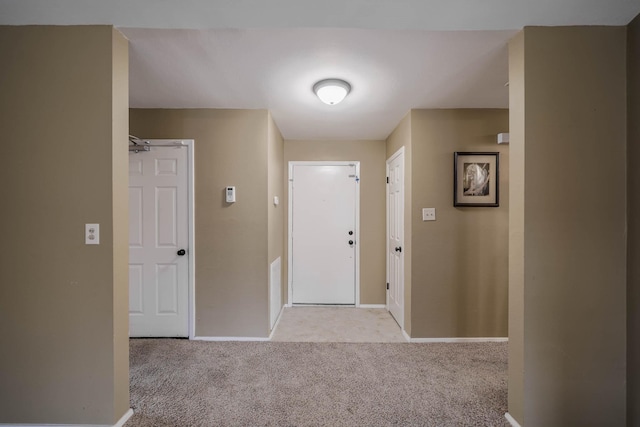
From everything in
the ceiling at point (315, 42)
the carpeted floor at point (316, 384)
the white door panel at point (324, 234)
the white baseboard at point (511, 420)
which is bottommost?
the carpeted floor at point (316, 384)

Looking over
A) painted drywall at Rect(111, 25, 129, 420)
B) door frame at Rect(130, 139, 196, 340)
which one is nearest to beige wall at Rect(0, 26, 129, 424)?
painted drywall at Rect(111, 25, 129, 420)

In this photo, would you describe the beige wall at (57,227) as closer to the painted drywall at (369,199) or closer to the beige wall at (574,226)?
the beige wall at (574,226)

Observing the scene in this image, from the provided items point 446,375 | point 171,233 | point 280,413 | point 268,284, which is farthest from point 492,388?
point 171,233

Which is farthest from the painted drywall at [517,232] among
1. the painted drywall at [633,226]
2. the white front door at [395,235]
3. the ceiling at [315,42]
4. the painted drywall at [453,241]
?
the white front door at [395,235]

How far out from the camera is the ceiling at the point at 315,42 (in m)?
1.48

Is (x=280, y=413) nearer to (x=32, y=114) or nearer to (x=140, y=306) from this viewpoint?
(x=140, y=306)

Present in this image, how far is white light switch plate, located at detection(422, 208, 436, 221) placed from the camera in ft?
9.14

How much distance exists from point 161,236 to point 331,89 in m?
2.09

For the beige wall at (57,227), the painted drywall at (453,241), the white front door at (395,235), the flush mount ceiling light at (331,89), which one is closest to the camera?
the beige wall at (57,227)

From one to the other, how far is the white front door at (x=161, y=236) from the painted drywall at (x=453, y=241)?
7.31 feet

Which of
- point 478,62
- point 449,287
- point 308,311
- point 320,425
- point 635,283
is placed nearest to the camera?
point 635,283

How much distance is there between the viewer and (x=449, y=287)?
277cm

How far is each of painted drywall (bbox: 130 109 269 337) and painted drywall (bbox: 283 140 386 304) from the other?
111 centimetres

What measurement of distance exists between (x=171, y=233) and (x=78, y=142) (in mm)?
1349
